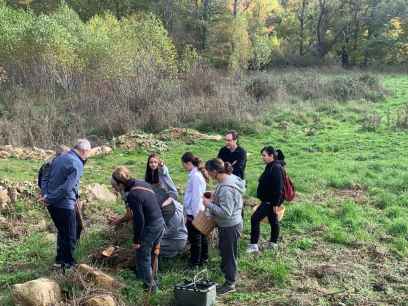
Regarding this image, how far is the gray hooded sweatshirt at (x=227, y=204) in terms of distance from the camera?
6559mm

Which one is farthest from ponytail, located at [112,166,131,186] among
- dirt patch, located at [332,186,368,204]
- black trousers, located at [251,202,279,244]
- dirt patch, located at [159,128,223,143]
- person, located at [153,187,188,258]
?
dirt patch, located at [159,128,223,143]

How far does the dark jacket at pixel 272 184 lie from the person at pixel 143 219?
203cm

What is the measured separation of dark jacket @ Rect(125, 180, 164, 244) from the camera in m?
6.20

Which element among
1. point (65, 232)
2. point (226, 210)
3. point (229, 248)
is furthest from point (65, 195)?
point (229, 248)

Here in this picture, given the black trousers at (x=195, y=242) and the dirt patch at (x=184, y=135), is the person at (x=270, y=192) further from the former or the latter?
the dirt patch at (x=184, y=135)

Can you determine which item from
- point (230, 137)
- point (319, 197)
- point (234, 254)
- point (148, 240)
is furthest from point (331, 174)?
point (148, 240)

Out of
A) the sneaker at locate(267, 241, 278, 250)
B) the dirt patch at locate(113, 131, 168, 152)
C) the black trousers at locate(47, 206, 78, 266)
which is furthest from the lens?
the dirt patch at locate(113, 131, 168, 152)

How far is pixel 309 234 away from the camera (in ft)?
Answer: 29.9

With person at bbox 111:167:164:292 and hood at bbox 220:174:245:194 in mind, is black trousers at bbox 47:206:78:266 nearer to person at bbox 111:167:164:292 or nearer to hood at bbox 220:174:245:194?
person at bbox 111:167:164:292

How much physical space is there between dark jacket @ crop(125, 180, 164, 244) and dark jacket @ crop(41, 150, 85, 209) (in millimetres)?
1104

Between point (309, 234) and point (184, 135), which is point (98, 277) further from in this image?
point (184, 135)

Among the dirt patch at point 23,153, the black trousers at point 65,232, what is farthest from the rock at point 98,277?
the dirt patch at point 23,153

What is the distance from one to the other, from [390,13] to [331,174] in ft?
137

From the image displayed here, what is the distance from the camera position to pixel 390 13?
1928 inches
